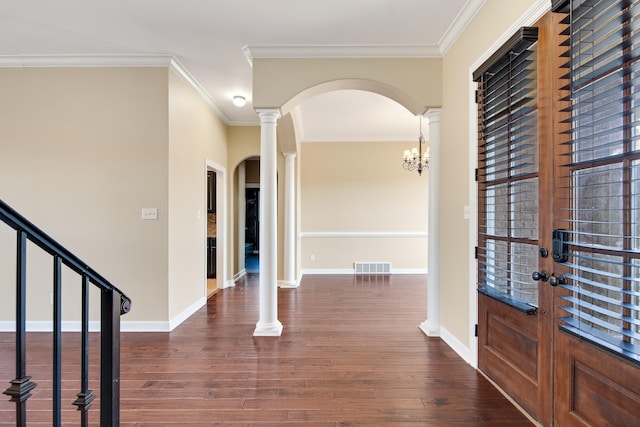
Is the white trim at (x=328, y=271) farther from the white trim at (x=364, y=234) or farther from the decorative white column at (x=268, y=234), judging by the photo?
the decorative white column at (x=268, y=234)

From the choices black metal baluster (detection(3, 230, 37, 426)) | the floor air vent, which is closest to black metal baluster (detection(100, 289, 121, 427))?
black metal baluster (detection(3, 230, 37, 426))

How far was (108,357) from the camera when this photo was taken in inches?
51.4

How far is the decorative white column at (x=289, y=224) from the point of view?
5.44 metres

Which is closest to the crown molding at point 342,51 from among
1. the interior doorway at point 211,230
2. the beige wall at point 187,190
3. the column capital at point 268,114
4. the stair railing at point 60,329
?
the column capital at point 268,114

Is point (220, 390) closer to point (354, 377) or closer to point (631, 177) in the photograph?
point (354, 377)

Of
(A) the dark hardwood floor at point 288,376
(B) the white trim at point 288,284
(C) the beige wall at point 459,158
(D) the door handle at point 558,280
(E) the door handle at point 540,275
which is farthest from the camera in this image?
(B) the white trim at point 288,284

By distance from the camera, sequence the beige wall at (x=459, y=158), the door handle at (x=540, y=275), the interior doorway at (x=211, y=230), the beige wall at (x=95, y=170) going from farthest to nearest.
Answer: the interior doorway at (x=211, y=230)
the beige wall at (x=95, y=170)
the beige wall at (x=459, y=158)
the door handle at (x=540, y=275)

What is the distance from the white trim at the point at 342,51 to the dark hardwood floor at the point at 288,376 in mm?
2801

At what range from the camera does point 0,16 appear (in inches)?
106

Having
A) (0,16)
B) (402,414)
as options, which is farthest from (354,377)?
(0,16)

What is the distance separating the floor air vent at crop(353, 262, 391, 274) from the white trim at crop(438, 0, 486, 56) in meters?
4.28

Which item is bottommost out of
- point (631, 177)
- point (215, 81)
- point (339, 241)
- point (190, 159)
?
point (339, 241)

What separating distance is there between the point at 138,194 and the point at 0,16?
1.78 meters

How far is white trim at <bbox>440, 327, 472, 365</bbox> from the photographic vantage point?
2671mm
